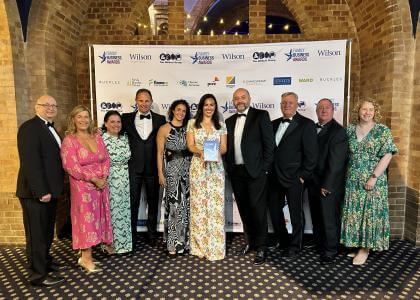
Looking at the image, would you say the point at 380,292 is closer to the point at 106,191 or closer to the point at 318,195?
the point at 318,195

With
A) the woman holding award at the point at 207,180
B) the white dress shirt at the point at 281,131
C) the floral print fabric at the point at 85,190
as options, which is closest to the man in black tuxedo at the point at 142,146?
the floral print fabric at the point at 85,190

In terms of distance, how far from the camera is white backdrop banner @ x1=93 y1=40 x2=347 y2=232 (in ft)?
13.2

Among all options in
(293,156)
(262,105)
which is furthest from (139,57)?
(293,156)

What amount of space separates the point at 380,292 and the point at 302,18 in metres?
3.86

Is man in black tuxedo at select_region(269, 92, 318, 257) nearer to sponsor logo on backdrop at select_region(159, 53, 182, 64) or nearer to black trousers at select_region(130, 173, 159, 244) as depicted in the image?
black trousers at select_region(130, 173, 159, 244)

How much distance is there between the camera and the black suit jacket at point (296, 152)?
10.9 feet

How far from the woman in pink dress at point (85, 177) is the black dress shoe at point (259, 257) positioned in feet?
5.72

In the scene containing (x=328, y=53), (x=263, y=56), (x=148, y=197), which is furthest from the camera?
(x=263, y=56)

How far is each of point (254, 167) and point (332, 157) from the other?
87cm

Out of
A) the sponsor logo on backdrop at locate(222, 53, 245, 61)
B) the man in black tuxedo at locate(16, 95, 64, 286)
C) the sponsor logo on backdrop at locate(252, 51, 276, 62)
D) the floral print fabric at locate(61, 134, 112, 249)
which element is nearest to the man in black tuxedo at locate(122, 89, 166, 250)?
the floral print fabric at locate(61, 134, 112, 249)

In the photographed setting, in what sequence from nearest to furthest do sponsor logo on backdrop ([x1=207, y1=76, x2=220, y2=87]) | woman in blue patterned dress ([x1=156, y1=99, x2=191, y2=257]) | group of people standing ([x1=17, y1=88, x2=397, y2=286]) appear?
group of people standing ([x1=17, y1=88, x2=397, y2=286]) < woman in blue patterned dress ([x1=156, y1=99, x2=191, y2=257]) < sponsor logo on backdrop ([x1=207, y1=76, x2=220, y2=87])

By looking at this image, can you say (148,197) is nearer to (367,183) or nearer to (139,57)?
(139,57)

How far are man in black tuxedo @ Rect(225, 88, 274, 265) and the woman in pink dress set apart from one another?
1425mm

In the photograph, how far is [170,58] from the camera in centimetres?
416
